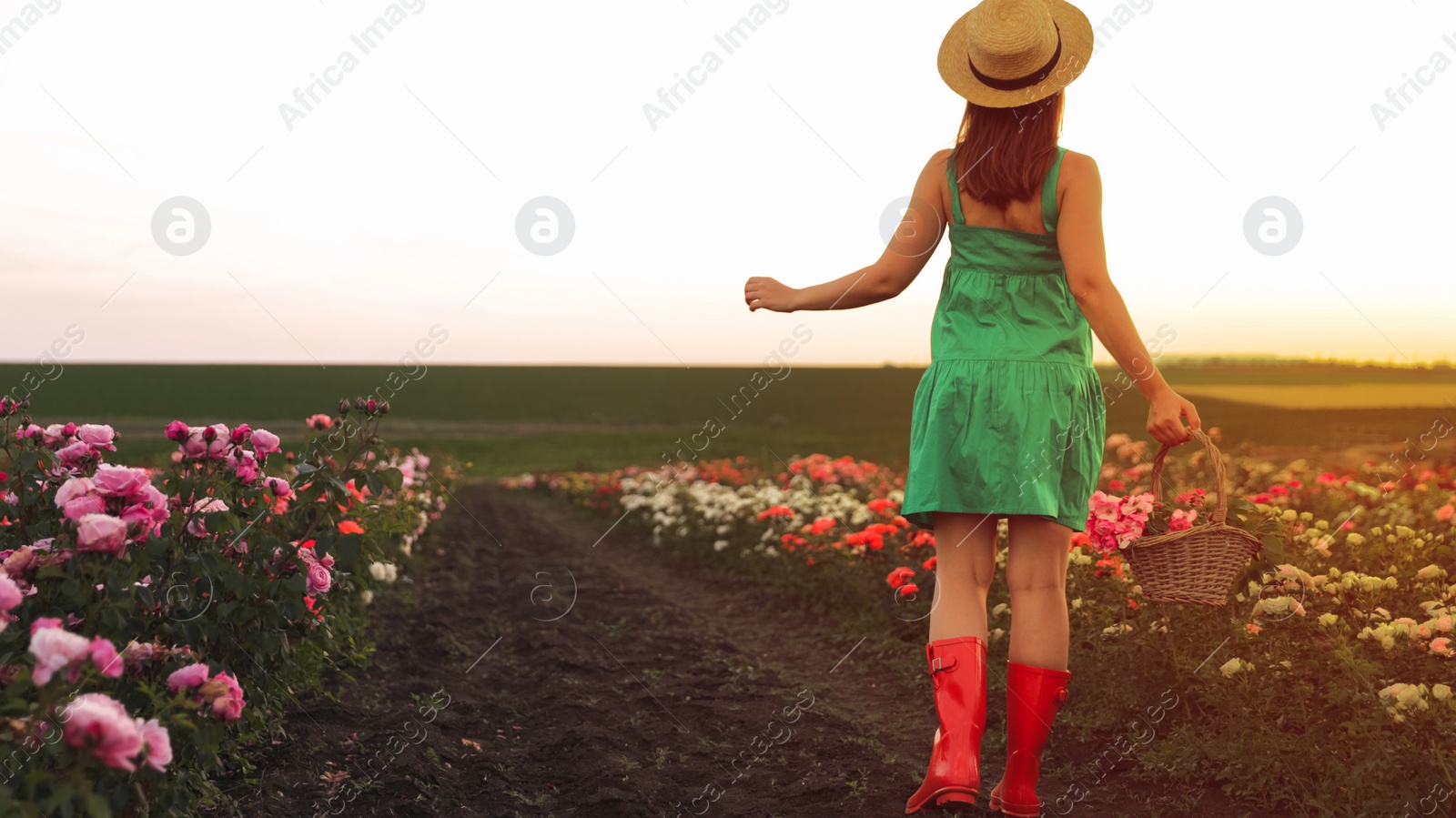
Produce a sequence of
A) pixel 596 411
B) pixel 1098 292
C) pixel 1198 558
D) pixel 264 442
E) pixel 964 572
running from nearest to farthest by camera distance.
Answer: pixel 1098 292 → pixel 964 572 → pixel 1198 558 → pixel 264 442 → pixel 596 411

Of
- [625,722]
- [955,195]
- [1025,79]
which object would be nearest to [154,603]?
[625,722]

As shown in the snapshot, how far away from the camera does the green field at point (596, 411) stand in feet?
35.2

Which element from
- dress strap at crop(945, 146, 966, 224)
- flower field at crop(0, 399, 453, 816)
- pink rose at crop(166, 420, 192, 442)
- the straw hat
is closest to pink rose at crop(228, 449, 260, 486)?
flower field at crop(0, 399, 453, 816)

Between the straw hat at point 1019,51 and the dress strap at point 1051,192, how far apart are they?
17 centimetres

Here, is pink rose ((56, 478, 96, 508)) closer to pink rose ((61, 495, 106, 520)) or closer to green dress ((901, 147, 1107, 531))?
pink rose ((61, 495, 106, 520))

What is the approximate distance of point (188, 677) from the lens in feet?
5.93

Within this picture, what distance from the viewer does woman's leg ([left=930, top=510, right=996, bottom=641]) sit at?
2.54m

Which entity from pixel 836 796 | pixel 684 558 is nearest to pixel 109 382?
pixel 684 558

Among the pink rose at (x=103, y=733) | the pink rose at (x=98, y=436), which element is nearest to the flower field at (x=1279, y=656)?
the pink rose at (x=103, y=733)

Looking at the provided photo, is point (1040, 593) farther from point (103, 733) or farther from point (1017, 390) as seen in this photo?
point (103, 733)

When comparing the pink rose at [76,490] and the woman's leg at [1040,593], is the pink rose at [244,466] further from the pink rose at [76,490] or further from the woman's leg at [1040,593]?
the woman's leg at [1040,593]

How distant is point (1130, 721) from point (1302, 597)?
26.7 inches

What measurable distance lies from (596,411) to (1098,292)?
167 ft

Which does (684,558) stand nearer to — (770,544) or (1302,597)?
(770,544)
